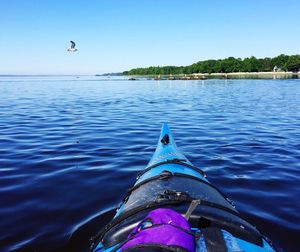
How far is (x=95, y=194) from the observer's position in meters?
6.16

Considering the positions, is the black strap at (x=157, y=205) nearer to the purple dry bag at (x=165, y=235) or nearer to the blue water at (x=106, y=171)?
the purple dry bag at (x=165, y=235)

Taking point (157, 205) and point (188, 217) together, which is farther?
point (157, 205)

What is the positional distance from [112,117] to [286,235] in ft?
43.9

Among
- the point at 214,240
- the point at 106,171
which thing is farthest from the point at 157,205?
the point at 106,171

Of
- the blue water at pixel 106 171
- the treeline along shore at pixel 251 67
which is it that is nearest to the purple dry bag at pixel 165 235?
the blue water at pixel 106 171

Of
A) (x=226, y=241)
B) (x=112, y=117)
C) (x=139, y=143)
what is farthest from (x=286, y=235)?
(x=112, y=117)

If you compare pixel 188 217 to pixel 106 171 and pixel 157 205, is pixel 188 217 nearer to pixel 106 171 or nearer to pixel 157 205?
pixel 157 205

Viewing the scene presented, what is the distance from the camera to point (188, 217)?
2.66 m

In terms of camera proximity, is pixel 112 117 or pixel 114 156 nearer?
pixel 114 156

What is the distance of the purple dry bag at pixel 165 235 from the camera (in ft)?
6.71

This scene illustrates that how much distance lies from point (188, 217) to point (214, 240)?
0.39 m

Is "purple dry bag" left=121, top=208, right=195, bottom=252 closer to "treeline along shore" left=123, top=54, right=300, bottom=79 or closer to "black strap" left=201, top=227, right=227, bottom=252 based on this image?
"black strap" left=201, top=227, right=227, bottom=252

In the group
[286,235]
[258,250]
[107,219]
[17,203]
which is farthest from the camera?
[17,203]

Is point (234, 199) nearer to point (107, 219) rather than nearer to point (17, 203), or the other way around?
point (107, 219)
